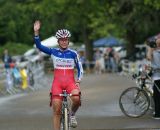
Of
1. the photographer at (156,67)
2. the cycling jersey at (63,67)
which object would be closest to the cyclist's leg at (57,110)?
the cycling jersey at (63,67)

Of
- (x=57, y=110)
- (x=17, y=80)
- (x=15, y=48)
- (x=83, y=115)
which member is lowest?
(x=83, y=115)

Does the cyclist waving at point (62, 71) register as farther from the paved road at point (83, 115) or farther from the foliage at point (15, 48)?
the foliage at point (15, 48)

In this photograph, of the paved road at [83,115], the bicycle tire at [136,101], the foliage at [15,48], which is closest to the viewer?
the paved road at [83,115]

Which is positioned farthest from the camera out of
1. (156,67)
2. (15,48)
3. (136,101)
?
(15,48)

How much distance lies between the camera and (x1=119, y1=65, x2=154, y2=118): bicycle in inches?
566

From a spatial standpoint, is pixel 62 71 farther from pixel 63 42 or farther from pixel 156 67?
pixel 156 67

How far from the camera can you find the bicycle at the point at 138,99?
47.1ft

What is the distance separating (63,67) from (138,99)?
4.32m

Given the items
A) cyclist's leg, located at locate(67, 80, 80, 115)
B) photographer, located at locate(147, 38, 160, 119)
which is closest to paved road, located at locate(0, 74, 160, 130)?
photographer, located at locate(147, 38, 160, 119)

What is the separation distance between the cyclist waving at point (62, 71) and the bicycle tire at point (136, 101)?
4025mm

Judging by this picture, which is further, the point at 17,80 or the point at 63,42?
the point at 17,80

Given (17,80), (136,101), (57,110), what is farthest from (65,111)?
(17,80)

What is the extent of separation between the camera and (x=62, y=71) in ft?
34.4

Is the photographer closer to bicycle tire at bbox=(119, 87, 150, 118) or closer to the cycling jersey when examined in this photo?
bicycle tire at bbox=(119, 87, 150, 118)
